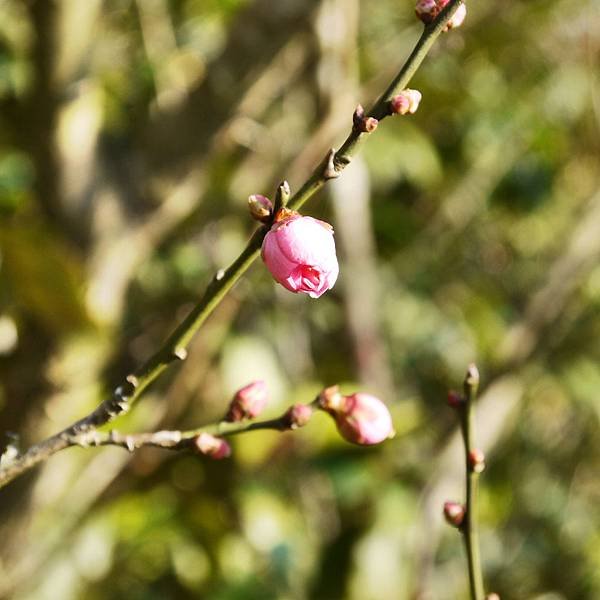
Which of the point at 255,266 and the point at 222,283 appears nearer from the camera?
the point at 222,283

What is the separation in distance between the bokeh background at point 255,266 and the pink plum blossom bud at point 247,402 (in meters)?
0.58

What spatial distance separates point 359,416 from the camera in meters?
0.58

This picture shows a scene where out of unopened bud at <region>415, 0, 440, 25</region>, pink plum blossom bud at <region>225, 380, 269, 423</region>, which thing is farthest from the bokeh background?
unopened bud at <region>415, 0, 440, 25</region>

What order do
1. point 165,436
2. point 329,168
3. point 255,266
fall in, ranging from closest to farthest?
point 329,168, point 165,436, point 255,266

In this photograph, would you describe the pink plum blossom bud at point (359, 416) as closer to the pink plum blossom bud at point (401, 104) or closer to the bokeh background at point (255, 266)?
the pink plum blossom bud at point (401, 104)

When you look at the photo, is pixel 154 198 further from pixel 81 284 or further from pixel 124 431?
pixel 124 431

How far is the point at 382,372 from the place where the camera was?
182 cm

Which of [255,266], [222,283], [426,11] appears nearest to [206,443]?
[222,283]

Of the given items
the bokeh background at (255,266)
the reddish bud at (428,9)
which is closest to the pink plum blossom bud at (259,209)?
the reddish bud at (428,9)

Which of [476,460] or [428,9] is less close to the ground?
[428,9]

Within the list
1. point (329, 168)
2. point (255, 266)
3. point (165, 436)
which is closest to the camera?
point (329, 168)

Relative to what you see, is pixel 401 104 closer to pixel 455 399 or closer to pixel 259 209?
pixel 259 209

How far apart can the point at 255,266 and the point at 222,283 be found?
4.04ft

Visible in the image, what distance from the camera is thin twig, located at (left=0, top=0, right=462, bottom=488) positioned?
420mm
